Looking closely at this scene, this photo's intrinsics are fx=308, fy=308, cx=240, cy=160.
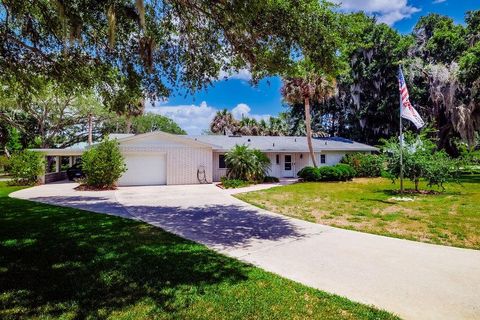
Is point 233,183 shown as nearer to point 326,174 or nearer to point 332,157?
point 326,174

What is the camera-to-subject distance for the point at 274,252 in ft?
20.4

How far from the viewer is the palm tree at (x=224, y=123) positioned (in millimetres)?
40875

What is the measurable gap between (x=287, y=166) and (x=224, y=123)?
55.5 feet

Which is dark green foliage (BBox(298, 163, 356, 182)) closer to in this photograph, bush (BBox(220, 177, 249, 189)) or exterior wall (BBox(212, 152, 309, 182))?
exterior wall (BBox(212, 152, 309, 182))

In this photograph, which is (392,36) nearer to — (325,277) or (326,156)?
(326,156)

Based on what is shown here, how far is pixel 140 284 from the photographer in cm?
443

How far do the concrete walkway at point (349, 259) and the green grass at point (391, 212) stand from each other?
2.68 ft

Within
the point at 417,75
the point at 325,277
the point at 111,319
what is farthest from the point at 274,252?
the point at 417,75

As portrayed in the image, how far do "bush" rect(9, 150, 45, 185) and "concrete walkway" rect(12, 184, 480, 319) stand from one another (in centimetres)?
1272

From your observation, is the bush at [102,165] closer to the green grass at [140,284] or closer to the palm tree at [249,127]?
the green grass at [140,284]

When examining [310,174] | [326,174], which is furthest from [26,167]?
[326,174]

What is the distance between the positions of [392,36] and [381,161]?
66.0ft

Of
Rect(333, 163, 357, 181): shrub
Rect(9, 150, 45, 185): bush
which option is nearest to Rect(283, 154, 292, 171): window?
Rect(333, 163, 357, 181): shrub

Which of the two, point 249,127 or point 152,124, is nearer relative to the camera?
point 249,127
